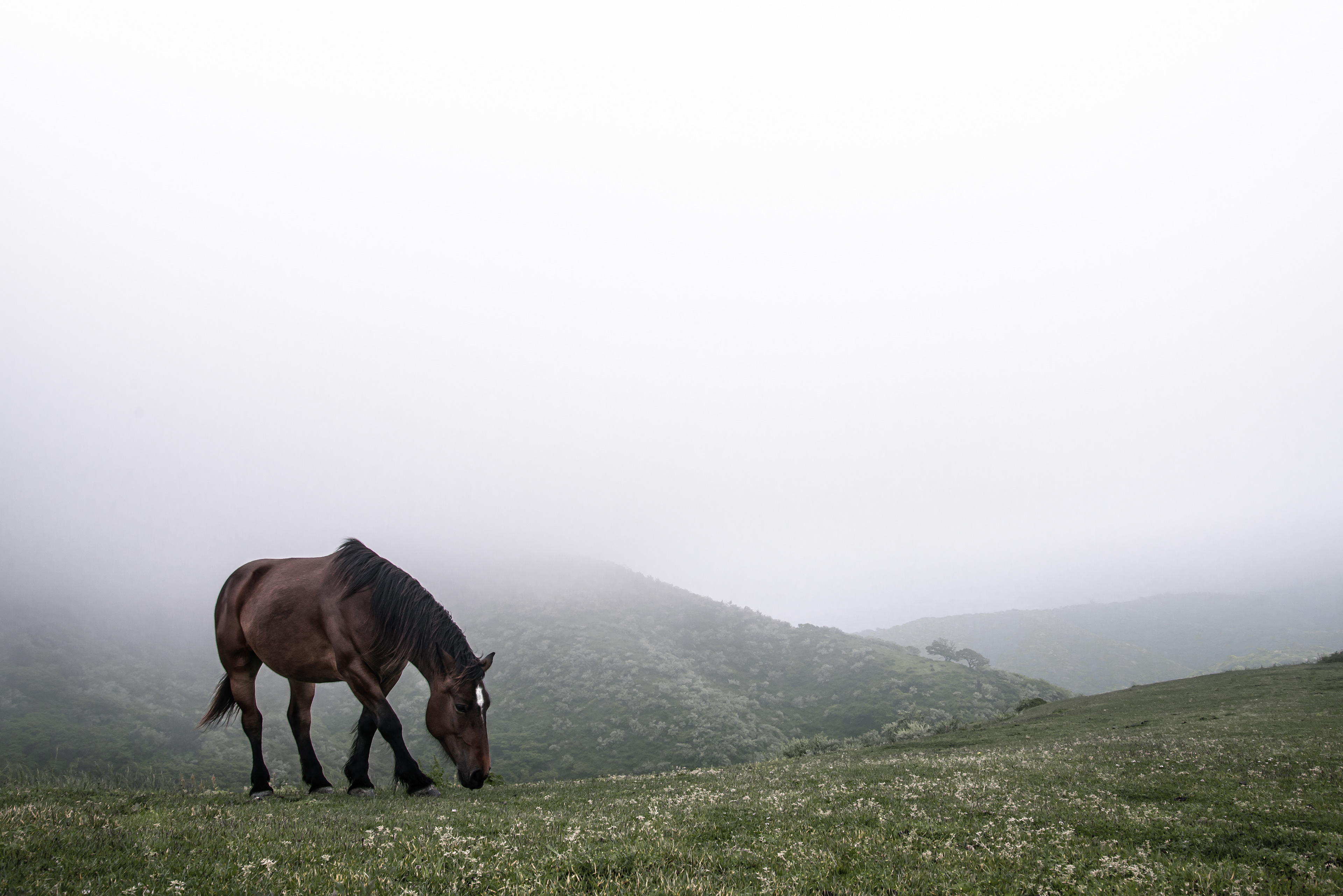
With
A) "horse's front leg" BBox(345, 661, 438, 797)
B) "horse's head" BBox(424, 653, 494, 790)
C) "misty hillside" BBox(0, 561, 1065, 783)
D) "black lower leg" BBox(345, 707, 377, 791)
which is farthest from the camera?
"misty hillside" BBox(0, 561, 1065, 783)

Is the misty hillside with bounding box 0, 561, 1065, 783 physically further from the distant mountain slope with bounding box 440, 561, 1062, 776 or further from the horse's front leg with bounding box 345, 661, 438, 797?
the horse's front leg with bounding box 345, 661, 438, 797

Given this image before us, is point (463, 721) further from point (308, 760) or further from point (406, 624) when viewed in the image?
point (308, 760)

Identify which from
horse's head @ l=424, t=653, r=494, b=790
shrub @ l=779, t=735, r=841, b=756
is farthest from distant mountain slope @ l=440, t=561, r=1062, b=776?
horse's head @ l=424, t=653, r=494, b=790

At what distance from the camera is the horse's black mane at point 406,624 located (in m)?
13.2

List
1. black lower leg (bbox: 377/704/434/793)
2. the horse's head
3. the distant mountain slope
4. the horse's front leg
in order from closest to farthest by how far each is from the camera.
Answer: black lower leg (bbox: 377/704/434/793), the horse's front leg, the horse's head, the distant mountain slope

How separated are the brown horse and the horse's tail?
50cm

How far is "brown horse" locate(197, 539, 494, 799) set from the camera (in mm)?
12781

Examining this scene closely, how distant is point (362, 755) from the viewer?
44.1 ft

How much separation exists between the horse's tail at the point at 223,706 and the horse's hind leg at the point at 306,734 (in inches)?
64.4

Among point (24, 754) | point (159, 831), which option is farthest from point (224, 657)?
point (24, 754)

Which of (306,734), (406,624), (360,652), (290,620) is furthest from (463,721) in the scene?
(290,620)

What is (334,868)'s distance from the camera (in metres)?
6.19

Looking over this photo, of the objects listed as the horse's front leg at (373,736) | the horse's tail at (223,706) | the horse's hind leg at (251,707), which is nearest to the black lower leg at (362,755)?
the horse's front leg at (373,736)

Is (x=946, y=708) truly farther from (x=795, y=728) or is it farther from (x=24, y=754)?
(x=24, y=754)
